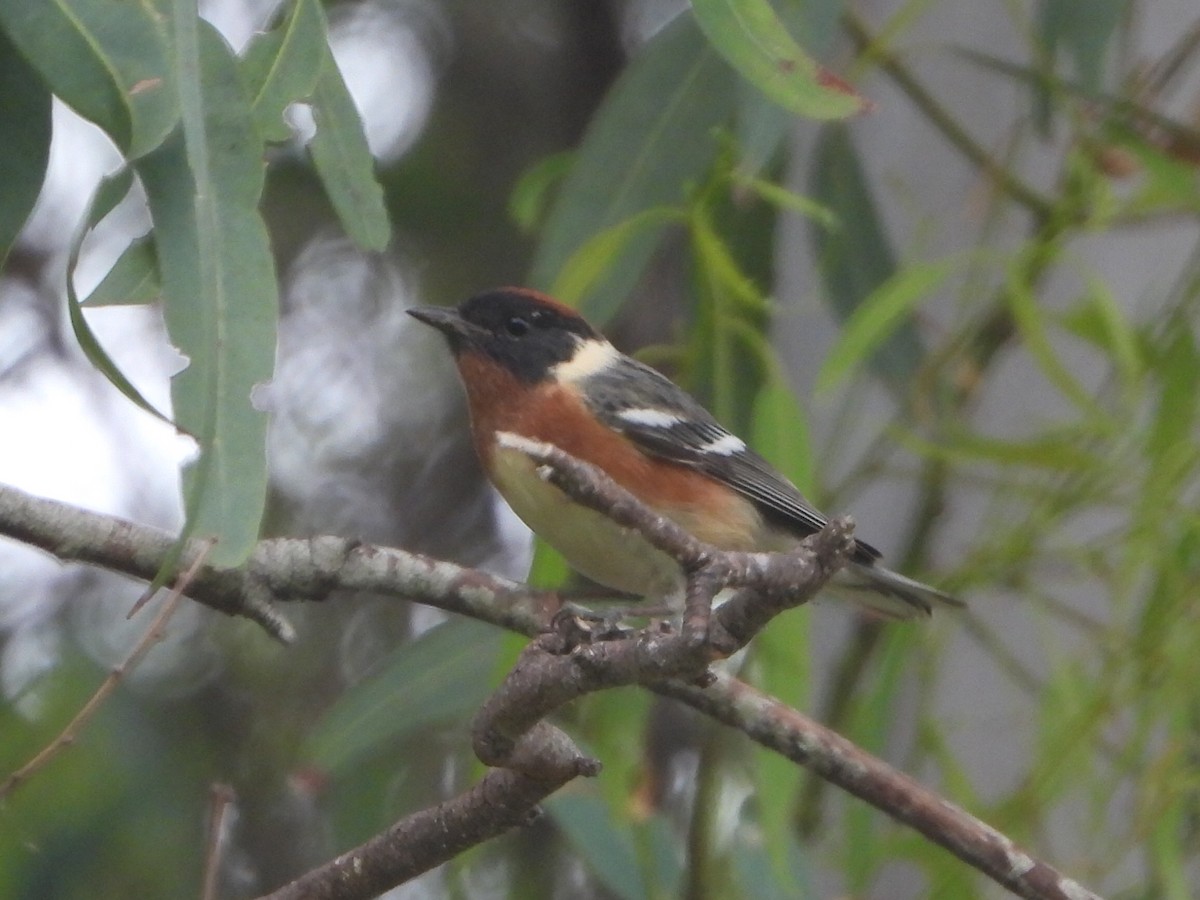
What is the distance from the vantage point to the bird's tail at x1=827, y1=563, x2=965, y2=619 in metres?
2.55

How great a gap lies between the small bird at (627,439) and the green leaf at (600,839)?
36 centimetres

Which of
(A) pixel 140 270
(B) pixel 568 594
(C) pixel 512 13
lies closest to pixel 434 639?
(B) pixel 568 594

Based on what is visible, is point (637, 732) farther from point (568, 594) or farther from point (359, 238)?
point (359, 238)

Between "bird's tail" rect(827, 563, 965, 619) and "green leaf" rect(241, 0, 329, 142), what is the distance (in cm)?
130

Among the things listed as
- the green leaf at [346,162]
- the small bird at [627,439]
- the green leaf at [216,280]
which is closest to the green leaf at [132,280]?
the green leaf at [216,280]

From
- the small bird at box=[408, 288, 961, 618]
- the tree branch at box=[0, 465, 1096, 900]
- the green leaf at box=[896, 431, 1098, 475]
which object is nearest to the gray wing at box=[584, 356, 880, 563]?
the small bird at box=[408, 288, 961, 618]

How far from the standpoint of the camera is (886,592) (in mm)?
2602

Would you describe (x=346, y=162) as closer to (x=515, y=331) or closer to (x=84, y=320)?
(x=84, y=320)

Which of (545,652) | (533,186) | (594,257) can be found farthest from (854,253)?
(545,652)

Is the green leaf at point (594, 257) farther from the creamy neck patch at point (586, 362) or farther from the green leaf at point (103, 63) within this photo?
the green leaf at point (103, 63)

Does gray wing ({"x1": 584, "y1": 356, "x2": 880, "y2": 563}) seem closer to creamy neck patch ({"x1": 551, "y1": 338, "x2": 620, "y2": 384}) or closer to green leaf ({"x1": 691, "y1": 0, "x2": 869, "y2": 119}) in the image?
creamy neck patch ({"x1": 551, "y1": 338, "x2": 620, "y2": 384})

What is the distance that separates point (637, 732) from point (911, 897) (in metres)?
1.20

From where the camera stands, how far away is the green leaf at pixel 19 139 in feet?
4.97

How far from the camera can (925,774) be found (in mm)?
3457
